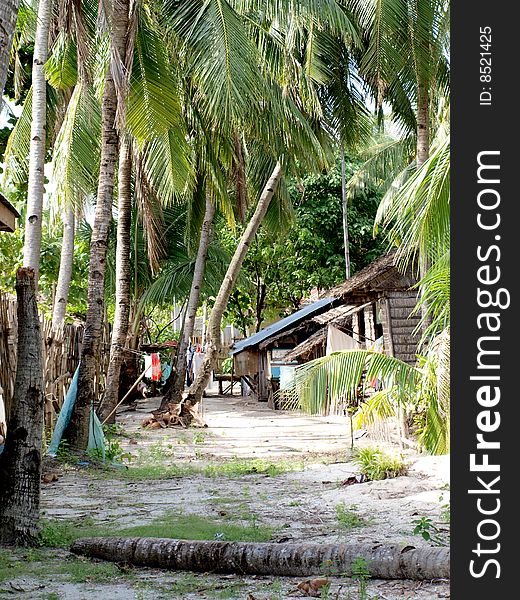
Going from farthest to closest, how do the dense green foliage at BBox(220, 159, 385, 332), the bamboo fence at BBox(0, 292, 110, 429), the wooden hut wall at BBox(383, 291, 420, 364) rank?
the dense green foliage at BBox(220, 159, 385, 332)
the wooden hut wall at BBox(383, 291, 420, 364)
the bamboo fence at BBox(0, 292, 110, 429)

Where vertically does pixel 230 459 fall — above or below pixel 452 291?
below

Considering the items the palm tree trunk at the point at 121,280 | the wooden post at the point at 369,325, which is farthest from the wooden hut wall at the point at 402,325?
the palm tree trunk at the point at 121,280

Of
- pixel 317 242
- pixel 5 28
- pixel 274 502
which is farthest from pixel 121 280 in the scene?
pixel 317 242

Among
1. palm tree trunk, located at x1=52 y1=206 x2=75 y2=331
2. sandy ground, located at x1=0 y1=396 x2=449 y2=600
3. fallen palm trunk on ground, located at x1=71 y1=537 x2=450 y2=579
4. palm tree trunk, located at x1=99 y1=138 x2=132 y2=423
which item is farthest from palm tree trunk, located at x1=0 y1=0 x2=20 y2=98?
palm tree trunk, located at x1=99 y1=138 x2=132 y2=423

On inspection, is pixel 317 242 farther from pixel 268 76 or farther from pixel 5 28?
pixel 5 28

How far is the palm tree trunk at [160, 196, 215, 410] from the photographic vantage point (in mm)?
18625

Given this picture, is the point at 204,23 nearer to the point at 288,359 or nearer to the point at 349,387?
the point at 349,387

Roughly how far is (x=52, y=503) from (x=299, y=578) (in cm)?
366

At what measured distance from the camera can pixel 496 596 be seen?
2.81 m

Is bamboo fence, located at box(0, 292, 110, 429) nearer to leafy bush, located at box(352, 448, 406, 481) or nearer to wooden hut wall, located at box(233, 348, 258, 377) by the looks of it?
leafy bush, located at box(352, 448, 406, 481)

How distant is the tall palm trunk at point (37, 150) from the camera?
10.6 metres

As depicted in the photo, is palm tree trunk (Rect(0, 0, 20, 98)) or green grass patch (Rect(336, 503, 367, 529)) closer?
palm tree trunk (Rect(0, 0, 20, 98))

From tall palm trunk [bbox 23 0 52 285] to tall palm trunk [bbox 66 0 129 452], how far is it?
797 mm

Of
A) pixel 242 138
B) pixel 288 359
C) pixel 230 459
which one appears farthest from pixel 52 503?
pixel 288 359
